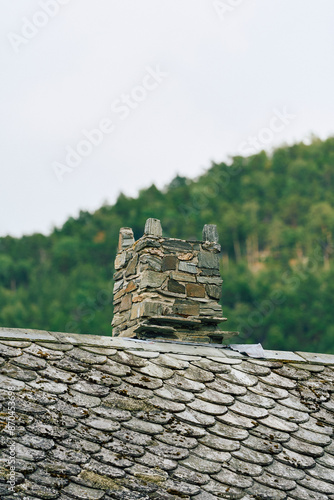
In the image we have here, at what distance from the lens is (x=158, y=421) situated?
5574mm

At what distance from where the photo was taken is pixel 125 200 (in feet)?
254

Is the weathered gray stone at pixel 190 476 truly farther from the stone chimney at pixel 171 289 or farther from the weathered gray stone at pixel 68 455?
the stone chimney at pixel 171 289

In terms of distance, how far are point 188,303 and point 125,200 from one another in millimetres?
69305

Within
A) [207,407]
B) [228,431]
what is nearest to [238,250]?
[207,407]

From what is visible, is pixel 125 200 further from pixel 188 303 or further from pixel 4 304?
pixel 188 303

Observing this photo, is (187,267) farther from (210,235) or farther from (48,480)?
(48,480)

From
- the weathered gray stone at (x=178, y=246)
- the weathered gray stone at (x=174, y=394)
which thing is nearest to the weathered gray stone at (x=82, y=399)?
the weathered gray stone at (x=174, y=394)

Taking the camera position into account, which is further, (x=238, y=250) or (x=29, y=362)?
(x=238, y=250)

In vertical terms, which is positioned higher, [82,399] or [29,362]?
[29,362]

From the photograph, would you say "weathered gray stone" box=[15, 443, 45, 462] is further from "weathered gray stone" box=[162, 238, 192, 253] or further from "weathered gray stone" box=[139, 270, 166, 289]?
"weathered gray stone" box=[162, 238, 192, 253]

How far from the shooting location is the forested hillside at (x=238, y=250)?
58.7m

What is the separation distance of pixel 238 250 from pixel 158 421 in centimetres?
7162

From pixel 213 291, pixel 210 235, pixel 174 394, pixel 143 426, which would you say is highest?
pixel 210 235

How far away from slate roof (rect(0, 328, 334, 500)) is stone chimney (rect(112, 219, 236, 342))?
4.15 feet
